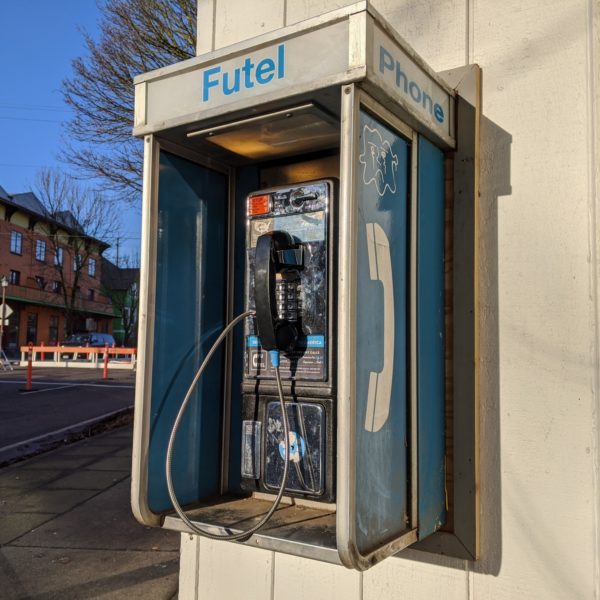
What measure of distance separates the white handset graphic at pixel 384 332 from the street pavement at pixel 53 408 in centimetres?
612

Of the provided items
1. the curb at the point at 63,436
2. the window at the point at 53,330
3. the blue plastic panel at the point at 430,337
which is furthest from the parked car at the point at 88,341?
the blue plastic panel at the point at 430,337

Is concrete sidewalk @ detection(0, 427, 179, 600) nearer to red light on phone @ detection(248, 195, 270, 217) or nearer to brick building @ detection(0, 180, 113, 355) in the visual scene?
red light on phone @ detection(248, 195, 270, 217)

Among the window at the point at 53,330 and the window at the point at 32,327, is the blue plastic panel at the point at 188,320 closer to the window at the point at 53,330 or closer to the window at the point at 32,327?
the window at the point at 32,327

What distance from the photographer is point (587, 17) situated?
2242 millimetres

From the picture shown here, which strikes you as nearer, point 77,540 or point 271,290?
point 271,290

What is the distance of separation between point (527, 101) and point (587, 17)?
331 mm

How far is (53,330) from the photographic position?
36.4 metres

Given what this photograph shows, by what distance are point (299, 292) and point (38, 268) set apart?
113ft

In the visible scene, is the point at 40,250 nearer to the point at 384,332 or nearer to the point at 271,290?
the point at 271,290

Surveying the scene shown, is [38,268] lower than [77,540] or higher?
higher

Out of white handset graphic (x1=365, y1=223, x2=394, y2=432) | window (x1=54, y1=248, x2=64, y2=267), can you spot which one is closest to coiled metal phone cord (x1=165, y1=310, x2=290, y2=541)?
white handset graphic (x1=365, y1=223, x2=394, y2=432)

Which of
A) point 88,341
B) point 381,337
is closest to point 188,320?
point 381,337

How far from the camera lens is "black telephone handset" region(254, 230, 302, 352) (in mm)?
2432

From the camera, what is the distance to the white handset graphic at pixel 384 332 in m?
2.10
